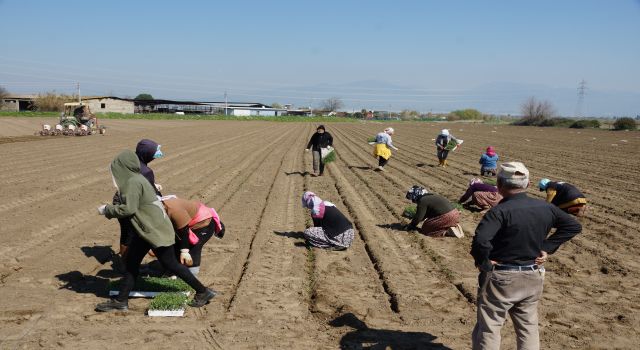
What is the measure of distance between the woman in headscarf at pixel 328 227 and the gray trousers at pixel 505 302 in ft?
13.2

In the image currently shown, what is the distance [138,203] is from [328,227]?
3.42 metres

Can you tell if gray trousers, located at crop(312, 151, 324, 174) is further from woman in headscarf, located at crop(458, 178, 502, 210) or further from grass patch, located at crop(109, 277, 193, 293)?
grass patch, located at crop(109, 277, 193, 293)

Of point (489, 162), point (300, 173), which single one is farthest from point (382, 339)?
point (300, 173)

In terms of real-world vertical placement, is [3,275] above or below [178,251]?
below

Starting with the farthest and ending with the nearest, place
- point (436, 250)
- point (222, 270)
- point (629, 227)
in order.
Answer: point (629, 227), point (436, 250), point (222, 270)

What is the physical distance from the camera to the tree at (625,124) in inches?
2110

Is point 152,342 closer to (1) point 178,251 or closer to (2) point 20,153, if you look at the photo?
(1) point 178,251

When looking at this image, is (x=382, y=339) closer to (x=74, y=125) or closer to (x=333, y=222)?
(x=333, y=222)

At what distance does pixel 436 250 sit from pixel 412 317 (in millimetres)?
2602

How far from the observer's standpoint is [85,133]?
98.4ft

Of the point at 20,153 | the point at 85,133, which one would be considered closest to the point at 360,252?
the point at 20,153

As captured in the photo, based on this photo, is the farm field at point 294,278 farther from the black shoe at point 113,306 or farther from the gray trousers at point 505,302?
the gray trousers at point 505,302

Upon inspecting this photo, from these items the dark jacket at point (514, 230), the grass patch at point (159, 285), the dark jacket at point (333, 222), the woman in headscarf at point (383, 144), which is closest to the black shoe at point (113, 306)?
the grass patch at point (159, 285)

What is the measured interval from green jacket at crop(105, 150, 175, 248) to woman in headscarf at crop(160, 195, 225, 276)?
339mm
